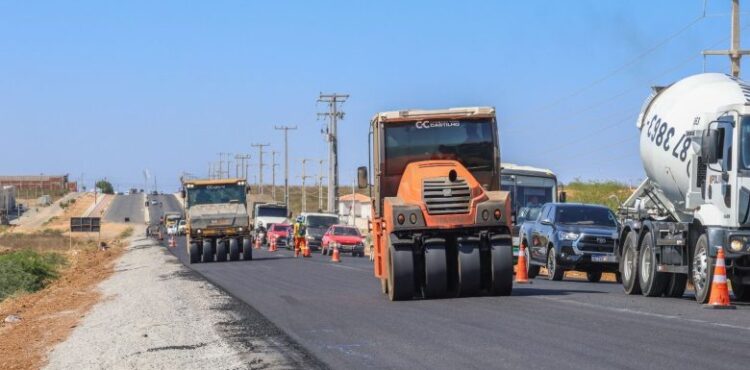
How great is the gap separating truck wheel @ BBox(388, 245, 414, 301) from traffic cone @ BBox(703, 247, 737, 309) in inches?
200

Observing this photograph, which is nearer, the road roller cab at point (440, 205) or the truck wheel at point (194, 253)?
the road roller cab at point (440, 205)

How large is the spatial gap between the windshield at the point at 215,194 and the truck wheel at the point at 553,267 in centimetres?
2068

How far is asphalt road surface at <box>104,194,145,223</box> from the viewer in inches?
5945

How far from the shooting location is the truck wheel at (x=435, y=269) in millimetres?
21438

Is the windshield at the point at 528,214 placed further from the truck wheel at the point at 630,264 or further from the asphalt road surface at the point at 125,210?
the asphalt road surface at the point at 125,210

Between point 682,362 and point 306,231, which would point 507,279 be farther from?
point 306,231

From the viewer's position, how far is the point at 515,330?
15383mm

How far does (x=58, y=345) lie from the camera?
656 inches

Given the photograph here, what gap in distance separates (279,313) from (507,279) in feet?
14.1

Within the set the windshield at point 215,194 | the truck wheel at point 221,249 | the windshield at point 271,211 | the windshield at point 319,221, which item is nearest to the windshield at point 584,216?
the windshield at point 215,194

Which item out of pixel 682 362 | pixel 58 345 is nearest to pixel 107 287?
pixel 58 345

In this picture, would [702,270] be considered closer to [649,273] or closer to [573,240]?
[649,273]

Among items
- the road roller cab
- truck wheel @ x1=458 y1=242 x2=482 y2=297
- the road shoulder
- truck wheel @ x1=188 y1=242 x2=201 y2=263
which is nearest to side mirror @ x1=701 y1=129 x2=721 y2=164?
the road roller cab

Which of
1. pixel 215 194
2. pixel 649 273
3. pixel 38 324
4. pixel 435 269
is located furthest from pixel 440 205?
pixel 215 194
